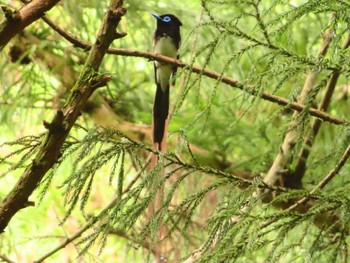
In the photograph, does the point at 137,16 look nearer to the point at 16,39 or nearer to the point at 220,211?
the point at 16,39

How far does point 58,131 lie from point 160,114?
5.32ft

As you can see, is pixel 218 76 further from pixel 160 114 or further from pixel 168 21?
pixel 168 21

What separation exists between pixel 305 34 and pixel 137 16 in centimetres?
89

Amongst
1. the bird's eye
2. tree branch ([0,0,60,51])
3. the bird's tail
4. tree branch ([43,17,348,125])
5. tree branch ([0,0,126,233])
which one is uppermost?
the bird's eye

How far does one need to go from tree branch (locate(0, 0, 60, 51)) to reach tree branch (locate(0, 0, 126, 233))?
126mm

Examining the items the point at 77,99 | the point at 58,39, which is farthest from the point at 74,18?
the point at 77,99

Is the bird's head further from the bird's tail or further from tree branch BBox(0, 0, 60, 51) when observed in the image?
tree branch BBox(0, 0, 60, 51)

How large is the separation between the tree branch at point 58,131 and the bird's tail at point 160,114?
3.96 feet

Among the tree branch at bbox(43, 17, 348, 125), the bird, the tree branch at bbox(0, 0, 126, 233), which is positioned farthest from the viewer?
the bird

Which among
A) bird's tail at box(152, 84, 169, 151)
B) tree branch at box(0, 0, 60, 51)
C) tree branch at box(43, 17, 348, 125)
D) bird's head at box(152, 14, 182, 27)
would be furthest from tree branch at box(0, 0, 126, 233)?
bird's head at box(152, 14, 182, 27)

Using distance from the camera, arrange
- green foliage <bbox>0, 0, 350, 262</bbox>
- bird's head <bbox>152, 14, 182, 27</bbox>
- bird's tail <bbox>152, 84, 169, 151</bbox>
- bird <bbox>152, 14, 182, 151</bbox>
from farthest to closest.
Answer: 1. bird's head <bbox>152, 14, 182, 27</bbox>
2. bird <bbox>152, 14, 182, 151</bbox>
3. bird's tail <bbox>152, 84, 169, 151</bbox>
4. green foliage <bbox>0, 0, 350, 262</bbox>

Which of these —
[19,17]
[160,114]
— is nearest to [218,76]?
[19,17]

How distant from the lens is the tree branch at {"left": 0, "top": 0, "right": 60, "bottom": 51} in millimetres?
1198

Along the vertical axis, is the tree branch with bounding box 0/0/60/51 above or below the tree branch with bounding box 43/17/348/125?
below
